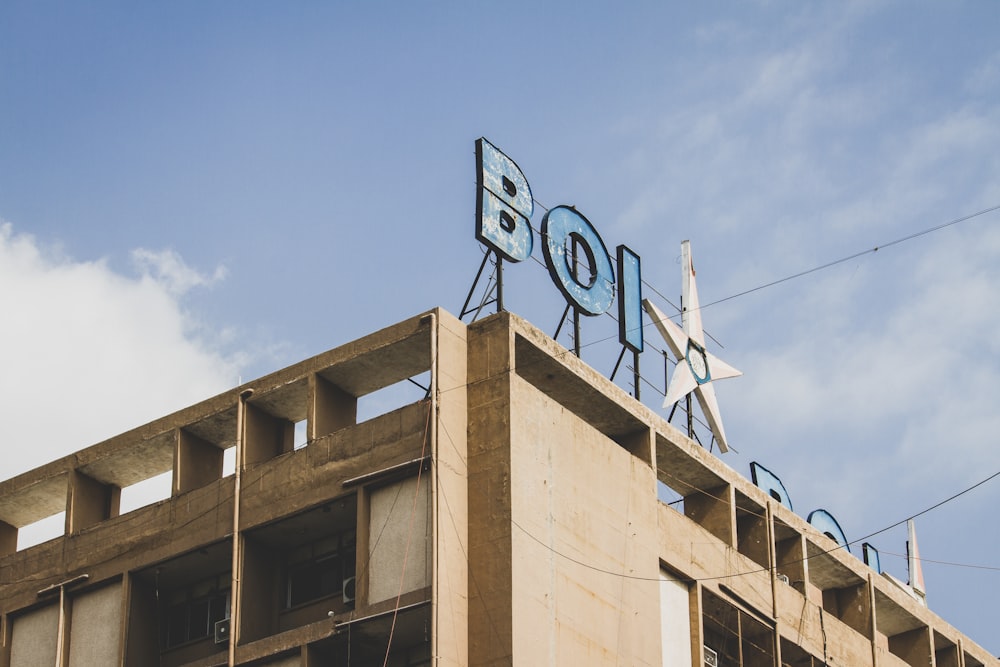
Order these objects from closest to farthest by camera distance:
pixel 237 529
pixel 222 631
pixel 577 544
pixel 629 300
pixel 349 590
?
pixel 349 590 → pixel 577 544 → pixel 237 529 → pixel 222 631 → pixel 629 300

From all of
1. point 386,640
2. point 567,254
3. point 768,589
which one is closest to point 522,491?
point 386,640

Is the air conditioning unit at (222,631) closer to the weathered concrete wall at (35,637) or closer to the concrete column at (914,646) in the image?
the weathered concrete wall at (35,637)

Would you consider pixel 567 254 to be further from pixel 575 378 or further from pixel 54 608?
pixel 54 608

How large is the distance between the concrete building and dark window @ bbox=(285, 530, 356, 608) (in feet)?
0.18

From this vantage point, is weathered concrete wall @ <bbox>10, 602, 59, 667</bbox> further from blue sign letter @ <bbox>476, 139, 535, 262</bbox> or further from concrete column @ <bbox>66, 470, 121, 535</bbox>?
blue sign letter @ <bbox>476, 139, 535, 262</bbox>

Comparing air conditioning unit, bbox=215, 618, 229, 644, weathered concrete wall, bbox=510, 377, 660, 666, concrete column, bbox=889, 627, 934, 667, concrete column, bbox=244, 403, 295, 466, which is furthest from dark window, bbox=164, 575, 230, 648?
concrete column, bbox=889, 627, 934, 667

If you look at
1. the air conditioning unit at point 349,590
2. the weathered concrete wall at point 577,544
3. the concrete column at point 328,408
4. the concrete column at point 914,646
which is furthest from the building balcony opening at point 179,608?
the concrete column at point 914,646

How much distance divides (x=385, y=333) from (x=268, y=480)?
441 cm

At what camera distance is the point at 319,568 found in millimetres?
41750

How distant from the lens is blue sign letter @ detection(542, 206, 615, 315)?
4469cm

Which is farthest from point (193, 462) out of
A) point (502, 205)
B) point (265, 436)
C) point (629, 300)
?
point (629, 300)

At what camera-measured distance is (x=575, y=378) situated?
4216cm

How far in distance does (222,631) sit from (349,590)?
151 inches

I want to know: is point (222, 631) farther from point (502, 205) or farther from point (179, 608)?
point (502, 205)
